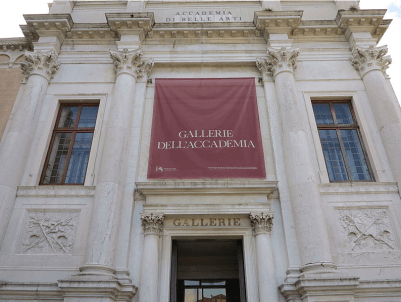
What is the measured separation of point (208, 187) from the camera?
10.5m

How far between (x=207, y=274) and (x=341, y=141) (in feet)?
23.4

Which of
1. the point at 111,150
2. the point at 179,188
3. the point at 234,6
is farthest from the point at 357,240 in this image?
the point at 234,6

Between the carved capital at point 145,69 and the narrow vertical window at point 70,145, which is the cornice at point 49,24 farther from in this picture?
the carved capital at point 145,69

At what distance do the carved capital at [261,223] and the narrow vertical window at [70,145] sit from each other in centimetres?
576

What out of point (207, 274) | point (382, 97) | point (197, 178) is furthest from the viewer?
point (207, 274)

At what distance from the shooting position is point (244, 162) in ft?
36.6

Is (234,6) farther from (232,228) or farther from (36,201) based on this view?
(36,201)

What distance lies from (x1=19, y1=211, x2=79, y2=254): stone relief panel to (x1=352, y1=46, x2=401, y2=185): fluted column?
33.5ft

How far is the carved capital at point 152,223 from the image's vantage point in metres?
9.99

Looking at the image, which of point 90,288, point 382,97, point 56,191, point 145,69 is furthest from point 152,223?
point 382,97

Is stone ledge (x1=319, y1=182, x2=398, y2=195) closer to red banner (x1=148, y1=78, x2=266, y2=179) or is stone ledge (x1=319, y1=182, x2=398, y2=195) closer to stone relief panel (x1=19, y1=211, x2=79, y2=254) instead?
red banner (x1=148, y1=78, x2=266, y2=179)

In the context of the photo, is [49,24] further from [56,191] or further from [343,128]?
[343,128]

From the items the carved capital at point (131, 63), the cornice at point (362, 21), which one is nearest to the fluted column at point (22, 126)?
the carved capital at point (131, 63)

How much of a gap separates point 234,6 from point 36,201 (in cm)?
1115
